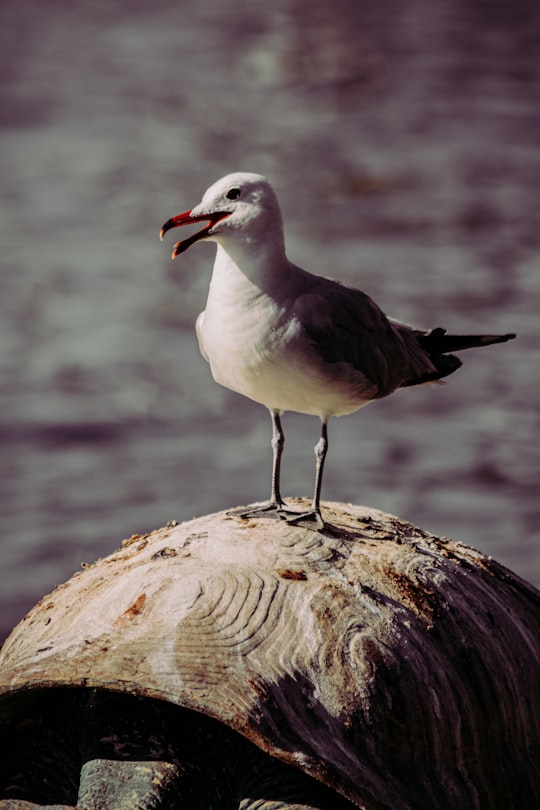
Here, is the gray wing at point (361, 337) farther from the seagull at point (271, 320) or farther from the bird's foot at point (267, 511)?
the bird's foot at point (267, 511)

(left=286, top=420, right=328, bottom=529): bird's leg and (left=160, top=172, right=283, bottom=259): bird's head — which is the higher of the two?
(left=160, top=172, right=283, bottom=259): bird's head

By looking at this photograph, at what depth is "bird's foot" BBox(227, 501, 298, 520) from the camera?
4.96 metres

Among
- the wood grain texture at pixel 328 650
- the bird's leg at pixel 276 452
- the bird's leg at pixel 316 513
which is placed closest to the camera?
the wood grain texture at pixel 328 650

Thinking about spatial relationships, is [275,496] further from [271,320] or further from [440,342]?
[440,342]

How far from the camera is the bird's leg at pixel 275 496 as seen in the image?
193 inches

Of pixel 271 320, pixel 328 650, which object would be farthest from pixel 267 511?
pixel 271 320

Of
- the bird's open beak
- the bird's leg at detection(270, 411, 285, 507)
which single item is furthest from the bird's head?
the bird's leg at detection(270, 411, 285, 507)

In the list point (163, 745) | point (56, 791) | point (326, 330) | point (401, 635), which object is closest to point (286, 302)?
point (326, 330)

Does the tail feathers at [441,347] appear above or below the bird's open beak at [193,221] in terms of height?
above

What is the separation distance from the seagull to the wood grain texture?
34 cm

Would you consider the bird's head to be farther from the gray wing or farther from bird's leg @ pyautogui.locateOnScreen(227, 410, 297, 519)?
bird's leg @ pyautogui.locateOnScreen(227, 410, 297, 519)

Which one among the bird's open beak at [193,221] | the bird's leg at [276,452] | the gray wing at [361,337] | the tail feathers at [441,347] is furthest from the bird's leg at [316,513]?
the bird's open beak at [193,221]

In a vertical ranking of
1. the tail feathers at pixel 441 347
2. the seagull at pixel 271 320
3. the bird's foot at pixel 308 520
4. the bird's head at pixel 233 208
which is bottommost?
the bird's foot at pixel 308 520

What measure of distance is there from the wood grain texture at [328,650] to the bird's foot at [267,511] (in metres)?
0.06
